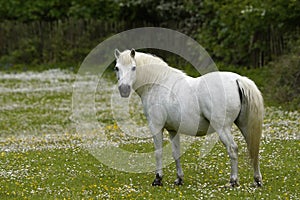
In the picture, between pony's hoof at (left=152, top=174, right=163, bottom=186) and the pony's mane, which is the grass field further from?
the pony's mane

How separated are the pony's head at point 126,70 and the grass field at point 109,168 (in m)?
1.73

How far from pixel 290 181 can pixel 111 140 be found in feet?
21.7

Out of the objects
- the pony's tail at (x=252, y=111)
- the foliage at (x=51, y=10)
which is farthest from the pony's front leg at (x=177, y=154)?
the foliage at (x=51, y=10)

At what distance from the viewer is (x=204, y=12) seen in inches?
1277

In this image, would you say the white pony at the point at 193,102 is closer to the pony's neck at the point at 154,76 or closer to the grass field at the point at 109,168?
the pony's neck at the point at 154,76

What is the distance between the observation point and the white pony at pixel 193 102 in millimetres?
10336

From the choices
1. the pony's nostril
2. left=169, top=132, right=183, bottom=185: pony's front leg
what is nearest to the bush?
left=169, top=132, right=183, bottom=185: pony's front leg

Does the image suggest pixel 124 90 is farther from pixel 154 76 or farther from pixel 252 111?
pixel 252 111

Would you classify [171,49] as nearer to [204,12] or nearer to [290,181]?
[204,12]

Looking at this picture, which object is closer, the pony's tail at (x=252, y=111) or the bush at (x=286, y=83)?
the pony's tail at (x=252, y=111)

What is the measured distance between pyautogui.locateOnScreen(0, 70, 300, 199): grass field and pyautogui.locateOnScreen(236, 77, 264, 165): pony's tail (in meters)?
0.67

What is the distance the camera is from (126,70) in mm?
10695

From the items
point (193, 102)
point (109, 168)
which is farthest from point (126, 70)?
point (109, 168)

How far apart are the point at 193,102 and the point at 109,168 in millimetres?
2896
